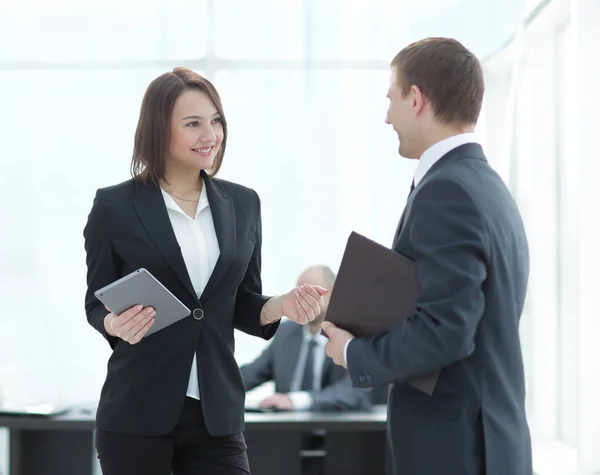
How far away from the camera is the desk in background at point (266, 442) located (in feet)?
11.7

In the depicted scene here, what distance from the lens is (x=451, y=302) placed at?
57.4 inches

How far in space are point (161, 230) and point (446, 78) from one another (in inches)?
33.0

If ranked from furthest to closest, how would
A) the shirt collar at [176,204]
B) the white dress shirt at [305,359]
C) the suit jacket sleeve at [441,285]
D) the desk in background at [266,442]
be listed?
the white dress shirt at [305,359] → the desk in background at [266,442] → the shirt collar at [176,204] → the suit jacket sleeve at [441,285]

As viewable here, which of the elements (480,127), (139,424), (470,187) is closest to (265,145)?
(480,127)

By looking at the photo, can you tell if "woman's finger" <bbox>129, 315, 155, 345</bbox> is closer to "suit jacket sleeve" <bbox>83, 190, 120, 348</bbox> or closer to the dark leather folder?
"suit jacket sleeve" <bbox>83, 190, 120, 348</bbox>

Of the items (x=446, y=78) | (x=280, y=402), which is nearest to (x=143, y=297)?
(x=446, y=78)

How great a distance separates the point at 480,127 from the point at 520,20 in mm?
800

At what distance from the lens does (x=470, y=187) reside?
4.97ft

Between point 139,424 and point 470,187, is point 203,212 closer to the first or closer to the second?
point 139,424

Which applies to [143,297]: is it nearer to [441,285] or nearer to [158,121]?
[158,121]

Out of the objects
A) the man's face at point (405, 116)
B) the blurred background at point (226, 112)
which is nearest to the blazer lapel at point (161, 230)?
the man's face at point (405, 116)

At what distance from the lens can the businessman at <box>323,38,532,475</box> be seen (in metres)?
1.48

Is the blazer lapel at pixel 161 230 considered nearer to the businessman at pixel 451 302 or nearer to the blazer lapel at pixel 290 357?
the businessman at pixel 451 302

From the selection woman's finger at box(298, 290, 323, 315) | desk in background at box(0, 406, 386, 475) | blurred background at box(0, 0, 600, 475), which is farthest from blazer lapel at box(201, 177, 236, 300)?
blurred background at box(0, 0, 600, 475)
